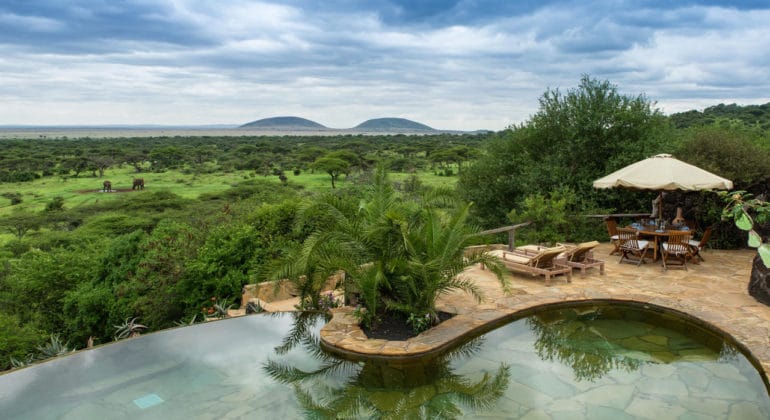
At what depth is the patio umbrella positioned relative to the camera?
8453 millimetres

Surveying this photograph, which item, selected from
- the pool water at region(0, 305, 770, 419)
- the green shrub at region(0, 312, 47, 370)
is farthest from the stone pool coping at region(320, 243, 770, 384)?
the green shrub at region(0, 312, 47, 370)

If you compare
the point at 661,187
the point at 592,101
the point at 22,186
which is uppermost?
the point at 592,101

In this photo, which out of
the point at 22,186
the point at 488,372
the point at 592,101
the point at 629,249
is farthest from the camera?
the point at 22,186

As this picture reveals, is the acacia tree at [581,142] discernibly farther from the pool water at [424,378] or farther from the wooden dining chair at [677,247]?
the pool water at [424,378]

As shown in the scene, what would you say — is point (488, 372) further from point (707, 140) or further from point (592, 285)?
point (707, 140)

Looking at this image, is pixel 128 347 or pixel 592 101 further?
pixel 592 101

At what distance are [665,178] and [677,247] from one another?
1.41 metres

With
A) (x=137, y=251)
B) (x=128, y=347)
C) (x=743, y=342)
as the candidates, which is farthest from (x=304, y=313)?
(x=743, y=342)

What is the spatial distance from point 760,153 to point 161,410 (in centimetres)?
1229

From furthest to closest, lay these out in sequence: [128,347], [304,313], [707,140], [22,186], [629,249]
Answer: [22,186] → [707,140] → [629,249] → [304,313] → [128,347]

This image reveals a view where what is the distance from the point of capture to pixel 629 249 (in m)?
9.62

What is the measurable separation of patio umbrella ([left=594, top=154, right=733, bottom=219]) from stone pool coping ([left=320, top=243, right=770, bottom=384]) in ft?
5.09

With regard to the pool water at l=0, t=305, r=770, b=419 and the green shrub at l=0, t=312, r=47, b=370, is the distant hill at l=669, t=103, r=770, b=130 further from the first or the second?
the green shrub at l=0, t=312, r=47, b=370

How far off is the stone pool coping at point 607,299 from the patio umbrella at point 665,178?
1552 mm
